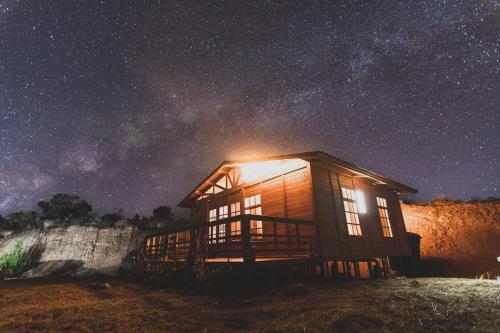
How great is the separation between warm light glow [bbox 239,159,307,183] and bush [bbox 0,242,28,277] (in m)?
16.0

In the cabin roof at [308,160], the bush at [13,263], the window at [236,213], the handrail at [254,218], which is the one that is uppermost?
the cabin roof at [308,160]

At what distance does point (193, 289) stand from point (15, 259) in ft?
52.4

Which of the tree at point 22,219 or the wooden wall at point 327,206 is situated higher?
the tree at point 22,219

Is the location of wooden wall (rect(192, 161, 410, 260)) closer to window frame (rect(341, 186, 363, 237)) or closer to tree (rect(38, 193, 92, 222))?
window frame (rect(341, 186, 363, 237))

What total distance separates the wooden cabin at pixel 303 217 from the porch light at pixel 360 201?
0.05 m

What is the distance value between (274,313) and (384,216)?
12204 millimetres

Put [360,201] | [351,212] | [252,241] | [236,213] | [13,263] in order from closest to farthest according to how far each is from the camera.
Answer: [252,241], [351,212], [360,201], [236,213], [13,263]

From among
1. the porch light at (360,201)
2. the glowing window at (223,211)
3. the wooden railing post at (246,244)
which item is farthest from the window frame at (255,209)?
the porch light at (360,201)

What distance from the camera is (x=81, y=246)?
740 inches

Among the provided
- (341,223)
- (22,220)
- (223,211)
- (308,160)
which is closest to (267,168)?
(308,160)

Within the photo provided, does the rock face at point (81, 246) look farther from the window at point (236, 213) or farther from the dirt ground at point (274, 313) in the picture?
the dirt ground at point (274, 313)

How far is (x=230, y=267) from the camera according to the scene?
817cm

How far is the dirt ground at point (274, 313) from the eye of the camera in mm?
4078

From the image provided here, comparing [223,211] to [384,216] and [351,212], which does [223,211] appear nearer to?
[351,212]
